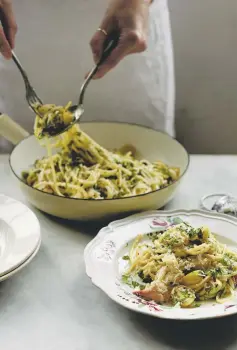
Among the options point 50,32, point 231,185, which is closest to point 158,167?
point 231,185

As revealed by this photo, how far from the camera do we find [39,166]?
59.7 inches

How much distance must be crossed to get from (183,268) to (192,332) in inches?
5.3

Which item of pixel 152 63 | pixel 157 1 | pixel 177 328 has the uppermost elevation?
pixel 157 1

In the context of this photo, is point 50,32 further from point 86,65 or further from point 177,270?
point 177,270

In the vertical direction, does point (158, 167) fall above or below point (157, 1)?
below

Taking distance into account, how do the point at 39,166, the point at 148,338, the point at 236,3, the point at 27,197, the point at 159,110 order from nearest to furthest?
the point at 148,338 → the point at 27,197 → the point at 39,166 → the point at 159,110 → the point at 236,3

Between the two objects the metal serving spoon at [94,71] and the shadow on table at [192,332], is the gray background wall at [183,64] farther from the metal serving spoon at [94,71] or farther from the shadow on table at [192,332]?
the shadow on table at [192,332]

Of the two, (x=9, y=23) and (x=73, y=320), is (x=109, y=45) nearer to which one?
(x=9, y=23)

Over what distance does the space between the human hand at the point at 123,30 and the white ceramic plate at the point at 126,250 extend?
399 mm

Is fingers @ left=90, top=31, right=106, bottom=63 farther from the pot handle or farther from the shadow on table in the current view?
the shadow on table

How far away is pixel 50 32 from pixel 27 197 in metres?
0.61

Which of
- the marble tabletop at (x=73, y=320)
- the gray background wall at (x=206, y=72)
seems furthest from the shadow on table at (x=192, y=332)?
the gray background wall at (x=206, y=72)

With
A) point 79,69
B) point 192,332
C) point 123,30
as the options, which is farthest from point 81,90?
point 192,332

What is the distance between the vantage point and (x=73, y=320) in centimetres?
103
